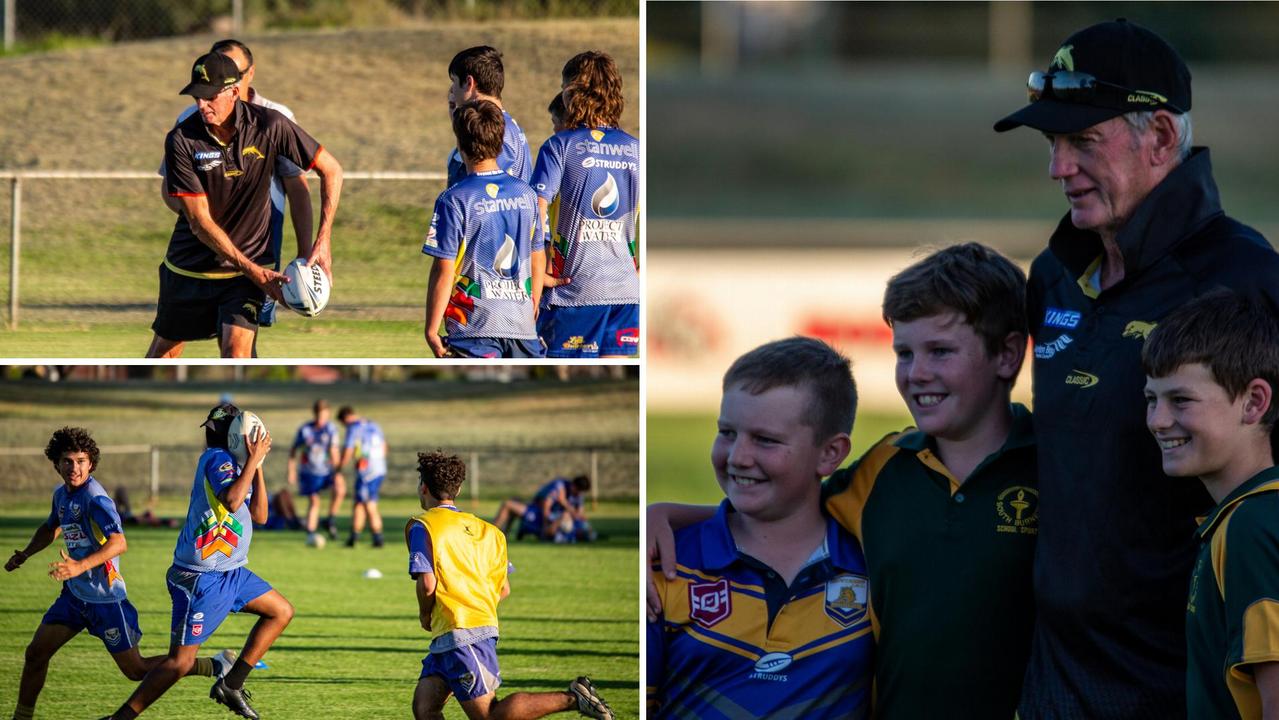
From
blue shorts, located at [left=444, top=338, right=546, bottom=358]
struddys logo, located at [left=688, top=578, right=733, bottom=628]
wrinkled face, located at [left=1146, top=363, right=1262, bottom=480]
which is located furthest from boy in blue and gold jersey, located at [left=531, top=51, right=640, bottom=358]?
wrinkled face, located at [left=1146, top=363, right=1262, bottom=480]

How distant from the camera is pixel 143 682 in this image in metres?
3.18

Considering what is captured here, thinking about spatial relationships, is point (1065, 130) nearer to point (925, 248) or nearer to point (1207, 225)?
point (1207, 225)

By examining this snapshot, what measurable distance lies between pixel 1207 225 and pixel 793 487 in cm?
102

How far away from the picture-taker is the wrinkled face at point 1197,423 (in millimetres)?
2746

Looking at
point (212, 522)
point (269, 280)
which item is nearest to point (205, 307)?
point (269, 280)

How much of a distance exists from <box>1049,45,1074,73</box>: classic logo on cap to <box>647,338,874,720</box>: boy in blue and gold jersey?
834mm

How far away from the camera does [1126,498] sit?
9.68 feet

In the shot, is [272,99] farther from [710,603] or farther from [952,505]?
[952,505]

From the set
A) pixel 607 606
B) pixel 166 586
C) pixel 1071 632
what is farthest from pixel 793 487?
pixel 166 586

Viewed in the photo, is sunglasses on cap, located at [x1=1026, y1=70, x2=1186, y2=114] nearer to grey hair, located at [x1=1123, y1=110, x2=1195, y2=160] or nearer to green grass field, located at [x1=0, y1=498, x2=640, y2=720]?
grey hair, located at [x1=1123, y1=110, x2=1195, y2=160]

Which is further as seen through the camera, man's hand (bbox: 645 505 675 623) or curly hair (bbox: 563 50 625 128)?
curly hair (bbox: 563 50 625 128)

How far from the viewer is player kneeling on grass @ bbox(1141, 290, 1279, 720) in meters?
2.62

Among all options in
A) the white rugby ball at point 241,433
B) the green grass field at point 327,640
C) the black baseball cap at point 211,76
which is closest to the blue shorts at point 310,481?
the green grass field at point 327,640

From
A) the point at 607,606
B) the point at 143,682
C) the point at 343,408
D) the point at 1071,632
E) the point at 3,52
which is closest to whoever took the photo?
the point at 1071,632
